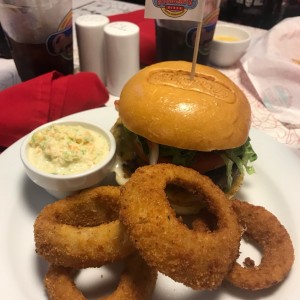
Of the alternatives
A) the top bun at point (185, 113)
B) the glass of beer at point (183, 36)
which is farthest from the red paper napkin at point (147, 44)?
the top bun at point (185, 113)

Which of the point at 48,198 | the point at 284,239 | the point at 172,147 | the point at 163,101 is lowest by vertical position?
the point at 48,198

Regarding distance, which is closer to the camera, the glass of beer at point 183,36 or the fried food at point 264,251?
the fried food at point 264,251

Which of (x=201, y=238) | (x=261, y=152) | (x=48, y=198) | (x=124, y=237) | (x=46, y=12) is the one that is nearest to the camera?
(x=201, y=238)

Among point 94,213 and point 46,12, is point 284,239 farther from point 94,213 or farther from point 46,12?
point 46,12

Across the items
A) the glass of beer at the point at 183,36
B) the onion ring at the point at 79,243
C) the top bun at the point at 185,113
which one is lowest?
the onion ring at the point at 79,243

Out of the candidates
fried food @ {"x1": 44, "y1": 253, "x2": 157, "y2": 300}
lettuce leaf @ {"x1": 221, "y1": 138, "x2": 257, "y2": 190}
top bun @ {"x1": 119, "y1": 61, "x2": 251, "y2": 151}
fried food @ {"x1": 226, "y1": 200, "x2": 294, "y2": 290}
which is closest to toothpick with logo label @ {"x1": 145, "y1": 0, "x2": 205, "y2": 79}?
top bun @ {"x1": 119, "y1": 61, "x2": 251, "y2": 151}

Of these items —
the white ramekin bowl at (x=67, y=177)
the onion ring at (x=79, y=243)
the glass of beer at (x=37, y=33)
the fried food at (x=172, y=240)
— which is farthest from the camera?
the glass of beer at (x=37, y=33)

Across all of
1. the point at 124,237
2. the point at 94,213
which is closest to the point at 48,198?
the point at 94,213

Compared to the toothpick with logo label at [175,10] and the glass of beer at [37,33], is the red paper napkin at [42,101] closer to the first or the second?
the glass of beer at [37,33]
